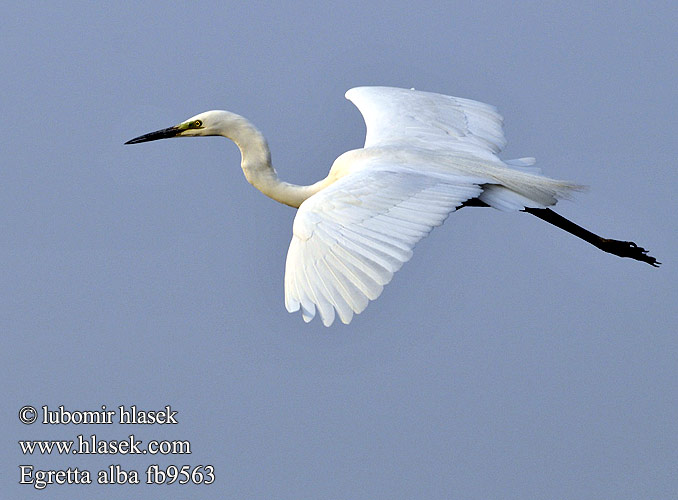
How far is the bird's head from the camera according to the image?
9.12 meters

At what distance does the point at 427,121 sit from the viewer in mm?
9766

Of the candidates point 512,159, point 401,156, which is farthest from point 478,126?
point 401,156

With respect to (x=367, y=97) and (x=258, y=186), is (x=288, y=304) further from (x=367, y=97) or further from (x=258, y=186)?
(x=367, y=97)

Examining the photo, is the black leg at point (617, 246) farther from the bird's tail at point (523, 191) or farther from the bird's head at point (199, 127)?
the bird's head at point (199, 127)

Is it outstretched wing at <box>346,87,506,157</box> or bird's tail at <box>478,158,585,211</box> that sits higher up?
outstretched wing at <box>346,87,506,157</box>

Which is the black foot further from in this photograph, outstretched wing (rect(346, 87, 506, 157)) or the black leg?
outstretched wing (rect(346, 87, 506, 157))

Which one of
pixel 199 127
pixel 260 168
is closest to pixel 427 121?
pixel 260 168

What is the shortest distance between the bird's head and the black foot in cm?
356

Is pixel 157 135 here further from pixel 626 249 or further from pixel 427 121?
pixel 626 249

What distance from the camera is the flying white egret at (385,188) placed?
6.78 meters

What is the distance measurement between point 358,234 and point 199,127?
270 cm

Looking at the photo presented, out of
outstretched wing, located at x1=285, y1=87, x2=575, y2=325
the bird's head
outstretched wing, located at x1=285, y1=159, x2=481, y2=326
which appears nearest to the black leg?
outstretched wing, located at x1=285, y1=87, x2=575, y2=325

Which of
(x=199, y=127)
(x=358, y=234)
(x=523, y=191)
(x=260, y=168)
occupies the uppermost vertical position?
(x=199, y=127)

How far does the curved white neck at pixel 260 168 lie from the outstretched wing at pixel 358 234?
120cm
